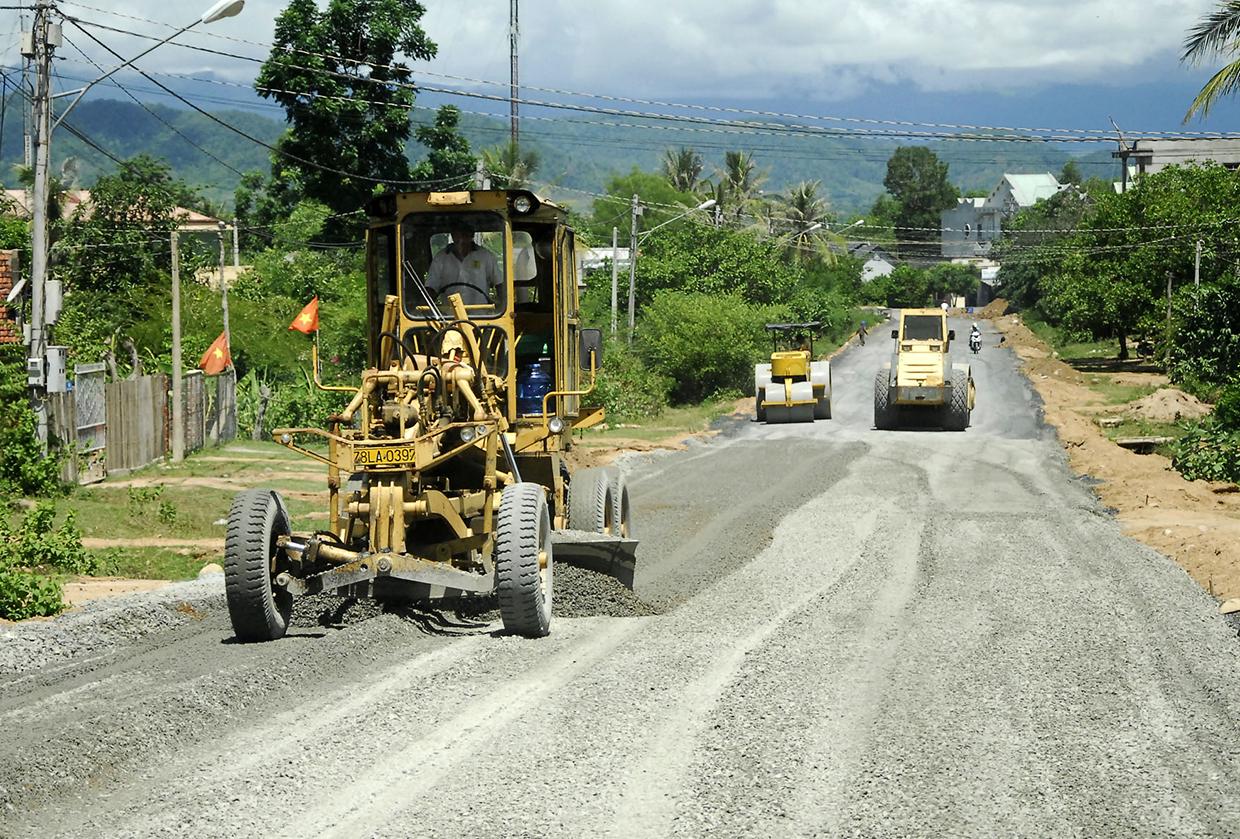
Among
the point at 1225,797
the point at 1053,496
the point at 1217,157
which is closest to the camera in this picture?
the point at 1225,797

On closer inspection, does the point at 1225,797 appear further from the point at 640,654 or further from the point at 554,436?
the point at 554,436

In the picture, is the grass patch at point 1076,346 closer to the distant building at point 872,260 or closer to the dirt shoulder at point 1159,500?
the dirt shoulder at point 1159,500

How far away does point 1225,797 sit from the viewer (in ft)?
22.7

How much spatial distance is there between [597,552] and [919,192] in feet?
512

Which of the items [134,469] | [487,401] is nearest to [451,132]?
[134,469]

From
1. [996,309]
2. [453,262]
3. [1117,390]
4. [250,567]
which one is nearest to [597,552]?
[453,262]

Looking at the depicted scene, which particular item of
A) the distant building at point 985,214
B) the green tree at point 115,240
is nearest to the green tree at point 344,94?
the green tree at point 115,240

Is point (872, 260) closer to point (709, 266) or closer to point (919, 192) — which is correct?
point (919, 192)

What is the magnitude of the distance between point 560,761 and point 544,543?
3627 millimetres

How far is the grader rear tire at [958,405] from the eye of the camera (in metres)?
35.5

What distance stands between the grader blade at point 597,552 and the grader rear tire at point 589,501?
0.12m

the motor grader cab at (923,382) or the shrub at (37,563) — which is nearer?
the shrub at (37,563)

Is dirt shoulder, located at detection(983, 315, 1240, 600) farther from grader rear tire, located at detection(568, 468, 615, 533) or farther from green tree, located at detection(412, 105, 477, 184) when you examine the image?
green tree, located at detection(412, 105, 477, 184)

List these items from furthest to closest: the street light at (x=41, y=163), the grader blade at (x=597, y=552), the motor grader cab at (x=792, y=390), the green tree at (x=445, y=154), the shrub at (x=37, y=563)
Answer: the green tree at (x=445, y=154) → the motor grader cab at (x=792, y=390) → the street light at (x=41, y=163) → the shrub at (x=37, y=563) → the grader blade at (x=597, y=552)
